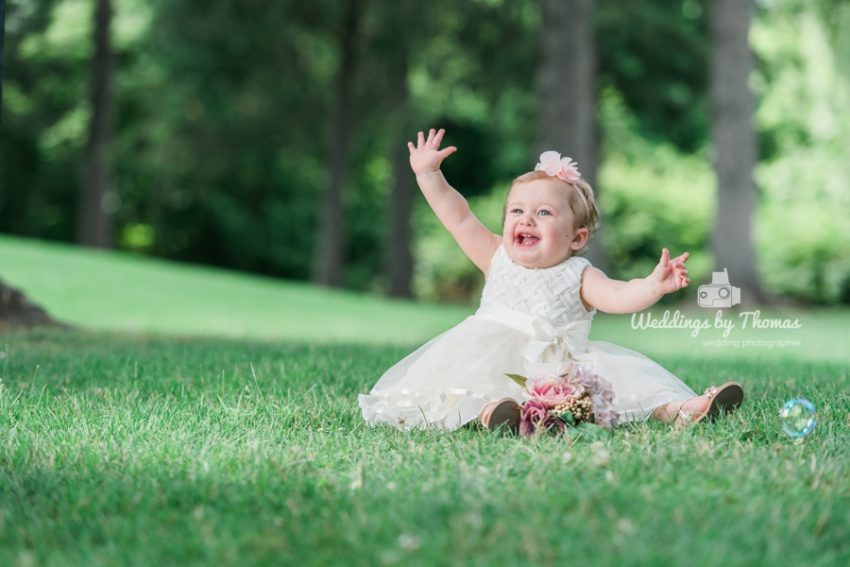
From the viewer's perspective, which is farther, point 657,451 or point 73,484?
point 657,451

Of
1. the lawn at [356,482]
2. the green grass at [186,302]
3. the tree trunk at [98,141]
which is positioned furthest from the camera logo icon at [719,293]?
the tree trunk at [98,141]

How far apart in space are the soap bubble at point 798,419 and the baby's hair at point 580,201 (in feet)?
3.63

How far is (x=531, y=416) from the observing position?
3.73m

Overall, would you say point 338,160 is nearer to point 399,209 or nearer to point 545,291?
point 399,209

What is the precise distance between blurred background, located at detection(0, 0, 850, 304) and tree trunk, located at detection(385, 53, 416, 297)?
0.04 metres

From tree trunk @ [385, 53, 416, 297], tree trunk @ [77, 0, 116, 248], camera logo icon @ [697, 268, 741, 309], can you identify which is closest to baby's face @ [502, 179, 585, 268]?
camera logo icon @ [697, 268, 741, 309]

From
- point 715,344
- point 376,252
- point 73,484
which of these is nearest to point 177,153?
point 376,252

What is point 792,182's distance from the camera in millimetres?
24891

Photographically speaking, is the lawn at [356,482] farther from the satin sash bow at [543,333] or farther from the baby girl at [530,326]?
the satin sash bow at [543,333]

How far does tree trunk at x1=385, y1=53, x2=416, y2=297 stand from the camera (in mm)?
19500

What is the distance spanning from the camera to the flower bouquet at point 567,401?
3.72m

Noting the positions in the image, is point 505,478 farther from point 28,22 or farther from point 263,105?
point 28,22

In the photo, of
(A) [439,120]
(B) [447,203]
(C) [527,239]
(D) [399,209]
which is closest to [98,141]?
(D) [399,209]

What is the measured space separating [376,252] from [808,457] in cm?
2612
